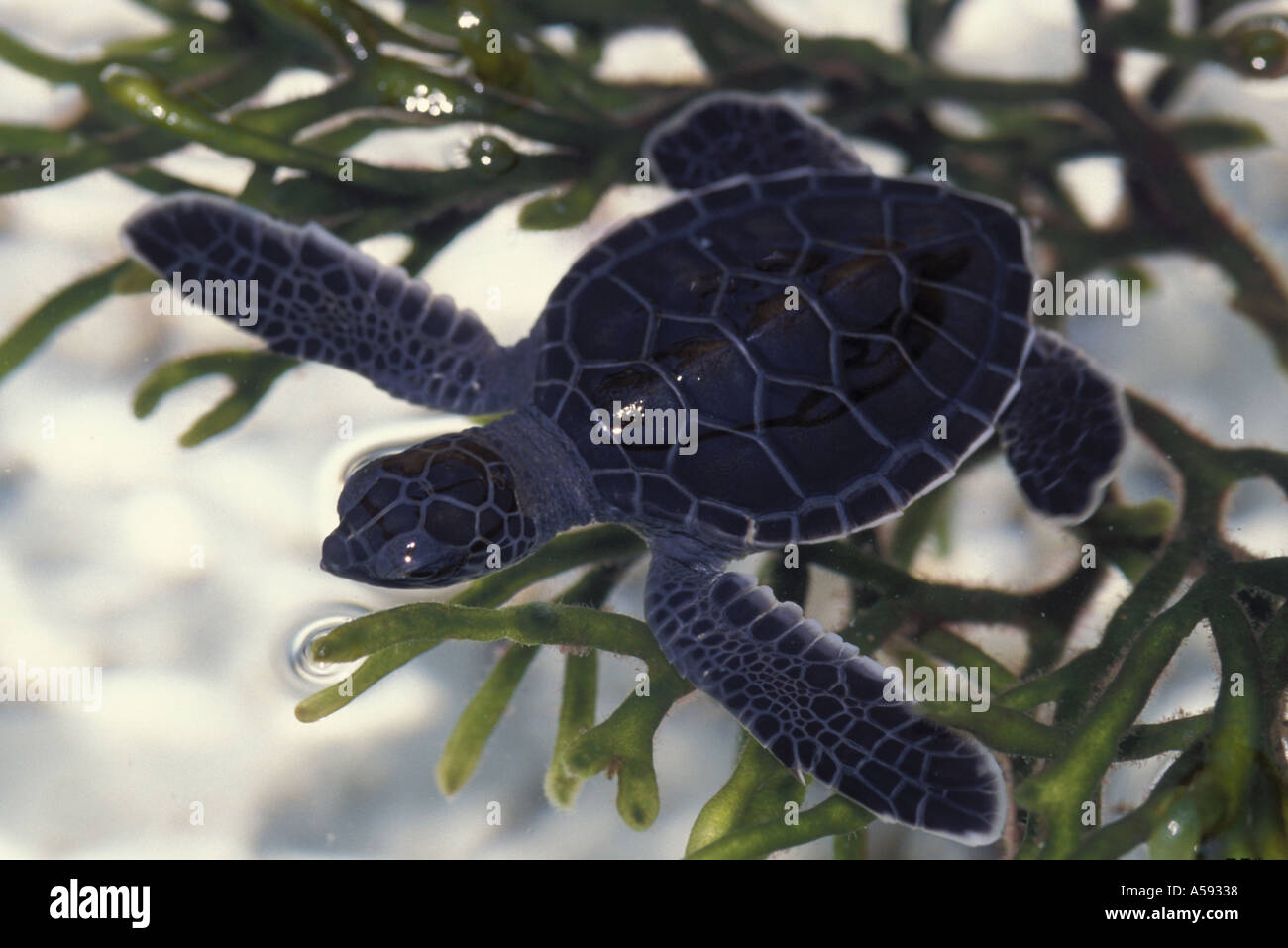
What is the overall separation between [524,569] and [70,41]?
263cm

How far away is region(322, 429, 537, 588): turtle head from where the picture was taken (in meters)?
1.91

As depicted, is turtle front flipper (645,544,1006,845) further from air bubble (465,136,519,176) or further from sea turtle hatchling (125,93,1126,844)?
air bubble (465,136,519,176)

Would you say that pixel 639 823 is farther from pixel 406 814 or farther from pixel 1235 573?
pixel 1235 573

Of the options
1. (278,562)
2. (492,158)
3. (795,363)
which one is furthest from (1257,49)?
(278,562)

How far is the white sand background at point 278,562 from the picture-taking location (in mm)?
2395

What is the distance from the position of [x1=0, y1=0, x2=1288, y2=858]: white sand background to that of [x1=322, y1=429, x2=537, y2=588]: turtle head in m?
0.51

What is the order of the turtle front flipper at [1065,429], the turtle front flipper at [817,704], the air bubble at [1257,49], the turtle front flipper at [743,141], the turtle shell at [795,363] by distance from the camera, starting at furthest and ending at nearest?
the air bubble at [1257,49], the turtle front flipper at [743,141], the turtle front flipper at [1065,429], the turtle shell at [795,363], the turtle front flipper at [817,704]

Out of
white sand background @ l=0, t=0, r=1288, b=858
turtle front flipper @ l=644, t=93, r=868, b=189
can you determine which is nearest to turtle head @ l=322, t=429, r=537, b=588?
white sand background @ l=0, t=0, r=1288, b=858

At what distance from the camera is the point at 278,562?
2549 mm

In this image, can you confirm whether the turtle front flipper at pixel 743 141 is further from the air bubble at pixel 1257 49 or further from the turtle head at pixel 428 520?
the air bubble at pixel 1257 49

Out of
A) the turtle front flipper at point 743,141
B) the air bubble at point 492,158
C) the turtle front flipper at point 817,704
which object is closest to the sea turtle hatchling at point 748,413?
the turtle front flipper at point 817,704

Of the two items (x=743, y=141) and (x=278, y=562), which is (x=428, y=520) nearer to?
(x=278, y=562)

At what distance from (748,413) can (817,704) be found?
0.68 metres

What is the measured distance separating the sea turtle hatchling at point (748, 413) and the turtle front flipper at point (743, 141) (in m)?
0.32
